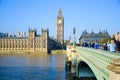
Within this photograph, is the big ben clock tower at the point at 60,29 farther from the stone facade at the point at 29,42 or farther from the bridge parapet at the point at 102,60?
the bridge parapet at the point at 102,60

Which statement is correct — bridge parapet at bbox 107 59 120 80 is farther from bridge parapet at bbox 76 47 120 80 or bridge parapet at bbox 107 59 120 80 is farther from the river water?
the river water

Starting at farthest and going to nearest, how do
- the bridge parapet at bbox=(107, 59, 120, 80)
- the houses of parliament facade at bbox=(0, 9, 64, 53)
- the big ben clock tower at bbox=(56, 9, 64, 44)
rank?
the big ben clock tower at bbox=(56, 9, 64, 44) → the houses of parliament facade at bbox=(0, 9, 64, 53) → the bridge parapet at bbox=(107, 59, 120, 80)

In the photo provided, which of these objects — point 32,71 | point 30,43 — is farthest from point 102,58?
point 30,43

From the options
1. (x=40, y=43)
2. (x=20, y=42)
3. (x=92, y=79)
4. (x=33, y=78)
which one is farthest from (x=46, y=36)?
(x=92, y=79)

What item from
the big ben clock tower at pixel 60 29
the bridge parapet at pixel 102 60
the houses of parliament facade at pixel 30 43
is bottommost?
the bridge parapet at pixel 102 60

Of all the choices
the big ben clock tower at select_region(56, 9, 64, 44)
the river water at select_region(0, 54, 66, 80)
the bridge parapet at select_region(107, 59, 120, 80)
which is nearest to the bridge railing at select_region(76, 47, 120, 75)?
the bridge parapet at select_region(107, 59, 120, 80)

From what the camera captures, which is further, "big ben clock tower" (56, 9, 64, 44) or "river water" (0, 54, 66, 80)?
"big ben clock tower" (56, 9, 64, 44)

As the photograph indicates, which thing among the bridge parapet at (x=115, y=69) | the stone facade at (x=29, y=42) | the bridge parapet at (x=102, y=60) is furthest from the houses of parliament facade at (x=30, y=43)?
the bridge parapet at (x=115, y=69)

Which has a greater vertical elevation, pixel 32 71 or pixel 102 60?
pixel 102 60

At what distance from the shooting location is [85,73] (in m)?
25.2

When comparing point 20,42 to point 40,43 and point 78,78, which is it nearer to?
point 40,43

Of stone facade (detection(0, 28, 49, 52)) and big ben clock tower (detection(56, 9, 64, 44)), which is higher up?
big ben clock tower (detection(56, 9, 64, 44))

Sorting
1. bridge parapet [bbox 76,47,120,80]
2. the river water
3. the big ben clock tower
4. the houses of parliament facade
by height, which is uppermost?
the big ben clock tower

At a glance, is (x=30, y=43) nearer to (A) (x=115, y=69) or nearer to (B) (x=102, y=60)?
(B) (x=102, y=60)
